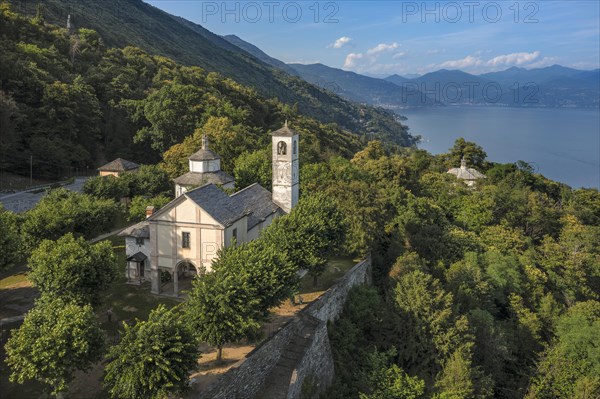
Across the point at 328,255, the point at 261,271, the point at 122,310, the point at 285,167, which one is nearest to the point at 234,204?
the point at 285,167

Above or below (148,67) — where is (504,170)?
below

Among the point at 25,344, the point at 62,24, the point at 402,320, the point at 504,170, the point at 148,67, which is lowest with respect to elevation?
the point at 402,320

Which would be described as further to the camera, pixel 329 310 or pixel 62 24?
pixel 62 24

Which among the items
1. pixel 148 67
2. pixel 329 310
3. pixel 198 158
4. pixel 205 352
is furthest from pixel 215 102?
pixel 205 352

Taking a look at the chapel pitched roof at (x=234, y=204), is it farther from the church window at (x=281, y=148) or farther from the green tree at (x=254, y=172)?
the green tree at (x=254, y=172)

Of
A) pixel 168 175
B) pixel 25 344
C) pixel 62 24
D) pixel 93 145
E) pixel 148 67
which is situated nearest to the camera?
pixel 25 344

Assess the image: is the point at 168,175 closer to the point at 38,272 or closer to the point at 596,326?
the point at 38,272
